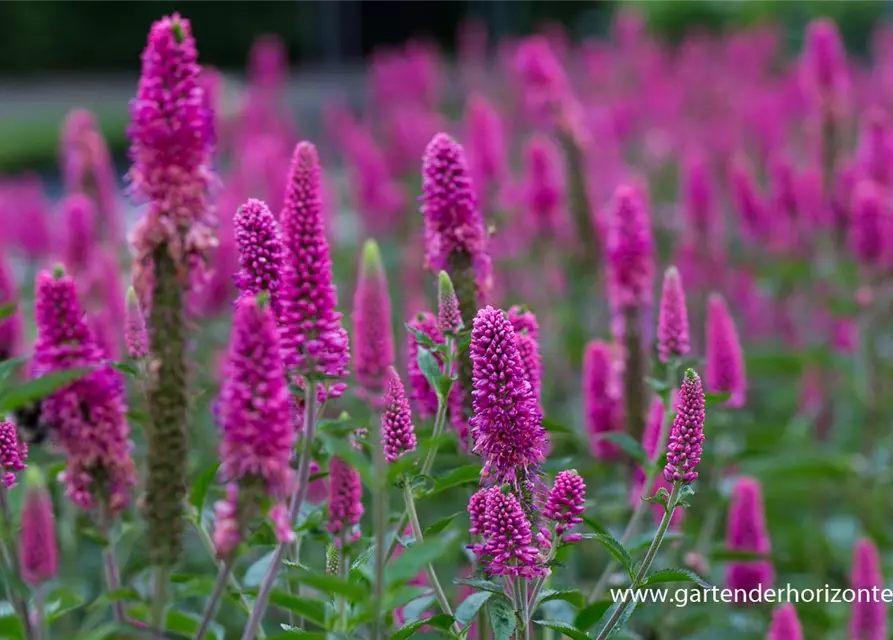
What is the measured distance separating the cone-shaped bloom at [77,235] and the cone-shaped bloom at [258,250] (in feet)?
10.2

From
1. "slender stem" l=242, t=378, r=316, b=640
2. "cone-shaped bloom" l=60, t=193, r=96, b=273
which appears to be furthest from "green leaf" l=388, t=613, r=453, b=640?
"cone-shaped bloom" l=60, t=193, r=96, b=273

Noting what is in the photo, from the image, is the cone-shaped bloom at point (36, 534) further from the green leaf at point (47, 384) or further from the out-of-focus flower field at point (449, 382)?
the green leaf at point (47, 384)

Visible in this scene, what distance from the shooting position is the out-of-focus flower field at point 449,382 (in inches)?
72.0

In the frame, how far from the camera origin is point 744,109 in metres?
9.03

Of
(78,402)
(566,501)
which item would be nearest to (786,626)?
(566,501)

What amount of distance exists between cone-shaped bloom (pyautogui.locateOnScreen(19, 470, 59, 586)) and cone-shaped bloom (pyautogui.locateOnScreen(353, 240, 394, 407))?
0.91m

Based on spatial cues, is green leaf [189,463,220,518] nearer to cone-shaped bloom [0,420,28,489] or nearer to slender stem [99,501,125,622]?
slender stem [99,501,125,622]

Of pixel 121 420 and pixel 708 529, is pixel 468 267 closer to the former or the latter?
pixel 121 420

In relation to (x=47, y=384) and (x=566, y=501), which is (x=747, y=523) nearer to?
(x=566, y=501)

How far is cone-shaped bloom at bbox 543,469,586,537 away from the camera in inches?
87.2

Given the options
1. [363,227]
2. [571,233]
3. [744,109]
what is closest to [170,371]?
[571,233]

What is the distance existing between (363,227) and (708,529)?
189 inches

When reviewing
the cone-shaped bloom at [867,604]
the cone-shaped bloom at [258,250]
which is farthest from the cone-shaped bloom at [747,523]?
the cone-shaped bloom at [258,250]

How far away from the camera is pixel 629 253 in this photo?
12.6 feet
